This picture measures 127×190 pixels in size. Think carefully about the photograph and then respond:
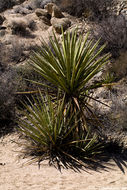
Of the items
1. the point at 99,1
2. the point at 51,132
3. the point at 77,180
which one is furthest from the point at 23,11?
the point at 77,180

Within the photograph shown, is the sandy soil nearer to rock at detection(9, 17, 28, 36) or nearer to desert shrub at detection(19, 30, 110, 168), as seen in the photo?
desert shrub at detection(19, 30, 110, 168)

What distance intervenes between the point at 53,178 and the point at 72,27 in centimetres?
1172

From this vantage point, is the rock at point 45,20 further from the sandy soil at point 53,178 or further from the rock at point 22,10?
the sandy soil at point 53,178

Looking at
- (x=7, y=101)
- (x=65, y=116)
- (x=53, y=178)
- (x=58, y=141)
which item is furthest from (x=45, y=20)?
(x=53, y=178)

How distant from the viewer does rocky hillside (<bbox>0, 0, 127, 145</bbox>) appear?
7.71 m

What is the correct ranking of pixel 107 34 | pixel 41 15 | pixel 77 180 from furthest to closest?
pixel 41 15 < pixel 107 34 < pixel 77 180

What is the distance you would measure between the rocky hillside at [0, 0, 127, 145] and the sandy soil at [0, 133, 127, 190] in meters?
2.22

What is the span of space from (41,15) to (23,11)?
91.3 inches

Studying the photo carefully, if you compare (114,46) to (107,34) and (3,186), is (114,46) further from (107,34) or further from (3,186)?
(3,186)

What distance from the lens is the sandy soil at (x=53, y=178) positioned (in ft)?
10.0

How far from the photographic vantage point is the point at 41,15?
16.3 m

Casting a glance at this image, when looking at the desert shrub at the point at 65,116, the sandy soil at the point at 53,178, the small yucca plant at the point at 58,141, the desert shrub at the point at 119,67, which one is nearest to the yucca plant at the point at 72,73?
the desert shrub at the point at 65,116

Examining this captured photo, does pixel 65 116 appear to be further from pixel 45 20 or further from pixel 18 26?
pixel 45 20

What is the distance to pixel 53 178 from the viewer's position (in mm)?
3500
